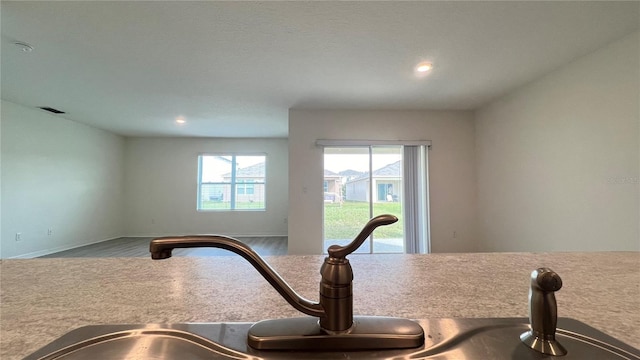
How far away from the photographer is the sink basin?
0.39m

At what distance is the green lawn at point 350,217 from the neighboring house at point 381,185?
0.35 feet

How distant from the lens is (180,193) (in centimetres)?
618

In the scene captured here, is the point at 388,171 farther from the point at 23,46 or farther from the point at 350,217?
the point at 23,46

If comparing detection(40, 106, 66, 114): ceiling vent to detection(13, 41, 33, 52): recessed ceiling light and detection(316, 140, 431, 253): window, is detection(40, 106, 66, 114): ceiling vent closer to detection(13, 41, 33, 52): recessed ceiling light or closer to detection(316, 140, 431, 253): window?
detection(13, 41, 33, 52): recessed ceiling light

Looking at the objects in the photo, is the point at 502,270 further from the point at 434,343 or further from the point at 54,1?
the point at 54,1

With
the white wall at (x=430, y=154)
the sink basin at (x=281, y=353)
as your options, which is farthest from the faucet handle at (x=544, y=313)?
the white wall at (x=430, y=154)

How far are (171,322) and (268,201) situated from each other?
5913 mm

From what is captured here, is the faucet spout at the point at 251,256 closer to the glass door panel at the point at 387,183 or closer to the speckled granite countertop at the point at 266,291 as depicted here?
the speckled granite countertop at the point at 266,291

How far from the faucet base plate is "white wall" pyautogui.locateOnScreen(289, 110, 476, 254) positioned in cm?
365

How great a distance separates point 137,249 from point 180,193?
67.6 inches

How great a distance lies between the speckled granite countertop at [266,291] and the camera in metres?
0.49

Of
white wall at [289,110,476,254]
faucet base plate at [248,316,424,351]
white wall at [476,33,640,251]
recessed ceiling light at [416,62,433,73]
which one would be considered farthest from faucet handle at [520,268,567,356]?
white wall at [289,110,476,254]

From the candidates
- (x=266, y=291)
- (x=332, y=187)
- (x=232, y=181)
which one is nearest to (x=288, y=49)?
(x=266, y=291)

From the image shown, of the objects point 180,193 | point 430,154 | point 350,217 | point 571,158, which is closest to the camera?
point 571,158
